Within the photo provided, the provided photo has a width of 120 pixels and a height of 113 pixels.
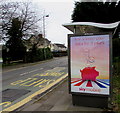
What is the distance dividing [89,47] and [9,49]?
22.5 meters

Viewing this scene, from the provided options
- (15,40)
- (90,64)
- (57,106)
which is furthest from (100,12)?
(57,106)

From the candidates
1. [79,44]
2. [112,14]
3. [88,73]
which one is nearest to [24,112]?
[88,73]

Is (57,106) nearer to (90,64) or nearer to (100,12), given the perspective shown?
(90,64)

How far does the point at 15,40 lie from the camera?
2466 cm

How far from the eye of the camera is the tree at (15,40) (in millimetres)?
23594

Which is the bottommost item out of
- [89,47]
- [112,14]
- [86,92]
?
[86,92]

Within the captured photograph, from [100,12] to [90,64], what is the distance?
14501mm

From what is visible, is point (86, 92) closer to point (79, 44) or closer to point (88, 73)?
point (88, 73)

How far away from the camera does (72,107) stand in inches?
184

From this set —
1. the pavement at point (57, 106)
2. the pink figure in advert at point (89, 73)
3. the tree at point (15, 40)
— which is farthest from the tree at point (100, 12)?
the pink figure in advert at point (89, 73)

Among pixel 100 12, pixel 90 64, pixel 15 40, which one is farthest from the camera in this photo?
pixel 15 40

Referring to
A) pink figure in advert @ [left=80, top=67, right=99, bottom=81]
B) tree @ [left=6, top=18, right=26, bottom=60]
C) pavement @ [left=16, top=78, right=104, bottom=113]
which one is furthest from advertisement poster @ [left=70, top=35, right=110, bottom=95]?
tree @ [left=6, top=18, right=26, bottom=60]

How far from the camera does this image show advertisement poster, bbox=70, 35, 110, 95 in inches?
173

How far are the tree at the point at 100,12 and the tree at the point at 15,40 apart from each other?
1071 cm
